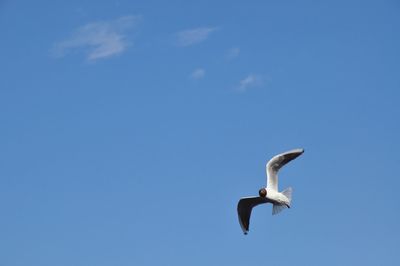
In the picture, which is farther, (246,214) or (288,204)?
(246,214)

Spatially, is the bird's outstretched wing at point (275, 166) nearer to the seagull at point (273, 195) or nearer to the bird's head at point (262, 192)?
the seagull at point (273, 195)

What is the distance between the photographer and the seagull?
103ft

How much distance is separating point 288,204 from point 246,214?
99.5 inches

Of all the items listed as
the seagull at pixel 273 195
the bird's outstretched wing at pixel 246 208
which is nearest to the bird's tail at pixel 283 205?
the seagull at pixel 273 195

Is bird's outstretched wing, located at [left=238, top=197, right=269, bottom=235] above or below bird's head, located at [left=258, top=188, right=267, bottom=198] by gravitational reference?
above

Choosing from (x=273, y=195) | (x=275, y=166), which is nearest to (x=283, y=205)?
(x=273, y=195)

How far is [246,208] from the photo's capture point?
33.1 m

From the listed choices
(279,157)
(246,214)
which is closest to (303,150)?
(279,157)

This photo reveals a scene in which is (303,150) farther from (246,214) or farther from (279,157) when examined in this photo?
(246,214)

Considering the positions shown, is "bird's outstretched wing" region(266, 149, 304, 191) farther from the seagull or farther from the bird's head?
the bird's head

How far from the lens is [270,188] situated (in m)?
31.7

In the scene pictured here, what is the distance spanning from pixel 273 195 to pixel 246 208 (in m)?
1.98

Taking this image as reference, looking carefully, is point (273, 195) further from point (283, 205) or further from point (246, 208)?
point (246, 208)

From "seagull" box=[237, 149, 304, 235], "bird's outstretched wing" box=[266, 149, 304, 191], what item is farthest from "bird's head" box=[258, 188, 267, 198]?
"bird's outstretched wing" box=[266, 149, 304, 191]
